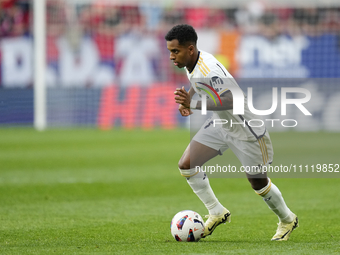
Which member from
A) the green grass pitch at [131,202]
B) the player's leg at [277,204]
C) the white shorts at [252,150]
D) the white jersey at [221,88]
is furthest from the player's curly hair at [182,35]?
the green grass pitch at [131,202]

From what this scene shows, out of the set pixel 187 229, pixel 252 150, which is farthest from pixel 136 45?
pixel 187 229

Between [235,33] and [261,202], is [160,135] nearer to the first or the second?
[235,33]

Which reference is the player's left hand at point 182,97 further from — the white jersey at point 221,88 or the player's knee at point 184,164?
the player's knee at point 184,164

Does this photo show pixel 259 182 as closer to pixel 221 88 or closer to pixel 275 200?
pixel 275 200

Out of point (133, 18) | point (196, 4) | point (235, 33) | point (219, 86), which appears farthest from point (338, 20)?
point (219, 86)

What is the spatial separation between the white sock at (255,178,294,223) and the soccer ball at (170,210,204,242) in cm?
70

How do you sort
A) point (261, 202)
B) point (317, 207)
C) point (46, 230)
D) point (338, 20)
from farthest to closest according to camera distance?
point (338, 20) < point (261, 202) < point (317, 207) < point (46, 230)

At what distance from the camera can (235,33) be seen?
906 inches

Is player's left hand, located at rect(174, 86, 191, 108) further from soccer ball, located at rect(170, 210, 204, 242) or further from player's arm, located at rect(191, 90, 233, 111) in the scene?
soccer ball, located at rect(170, 210, 204, 242)

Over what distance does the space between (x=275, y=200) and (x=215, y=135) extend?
0.91 m

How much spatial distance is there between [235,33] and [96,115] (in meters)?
6.46

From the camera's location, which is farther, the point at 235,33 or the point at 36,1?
the point at 235,33

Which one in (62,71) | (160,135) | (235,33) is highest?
(235,33)

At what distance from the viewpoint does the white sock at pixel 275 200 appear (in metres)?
5.78
